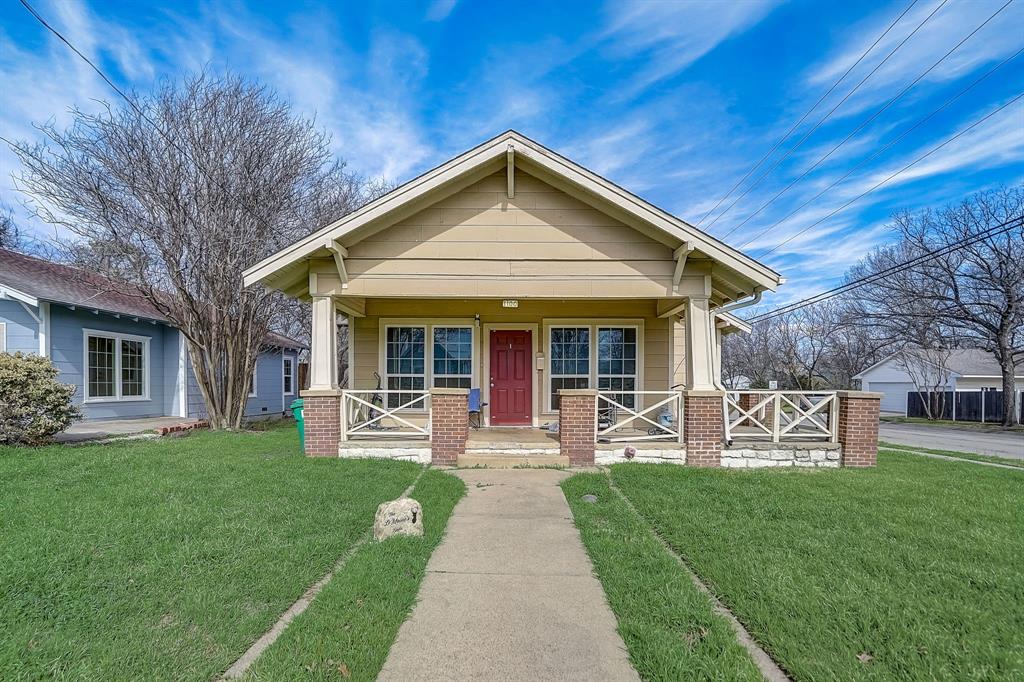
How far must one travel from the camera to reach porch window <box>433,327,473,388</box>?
10.5m

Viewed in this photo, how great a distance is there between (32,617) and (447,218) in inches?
256

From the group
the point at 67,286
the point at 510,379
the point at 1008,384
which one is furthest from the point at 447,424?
the point at 1008,384

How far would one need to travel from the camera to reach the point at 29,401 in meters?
8.55

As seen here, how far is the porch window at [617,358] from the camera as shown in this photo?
1058 cm

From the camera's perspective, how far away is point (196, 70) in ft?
38.4

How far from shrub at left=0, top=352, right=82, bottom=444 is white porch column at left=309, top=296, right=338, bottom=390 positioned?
4935mm

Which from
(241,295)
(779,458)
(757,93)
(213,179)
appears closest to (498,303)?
(779,458)

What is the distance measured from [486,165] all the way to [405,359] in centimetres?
449

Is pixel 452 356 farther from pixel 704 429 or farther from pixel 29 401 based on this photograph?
pixel 29 401

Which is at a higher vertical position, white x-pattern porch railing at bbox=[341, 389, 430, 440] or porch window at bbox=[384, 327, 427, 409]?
porch window at bbox=[384, 327, 427, 409]

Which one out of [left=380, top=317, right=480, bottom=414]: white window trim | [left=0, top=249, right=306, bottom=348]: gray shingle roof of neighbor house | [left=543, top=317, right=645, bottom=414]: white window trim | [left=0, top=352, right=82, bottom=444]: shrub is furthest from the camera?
[left=0, top=249, right=306, bottom=348]: gray shingle roof of neighbor house

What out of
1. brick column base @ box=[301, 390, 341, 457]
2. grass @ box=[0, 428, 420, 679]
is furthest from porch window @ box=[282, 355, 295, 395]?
brick column base @ box=[301, 390, 341, 457]

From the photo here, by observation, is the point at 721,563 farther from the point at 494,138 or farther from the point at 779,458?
the point at 494,138

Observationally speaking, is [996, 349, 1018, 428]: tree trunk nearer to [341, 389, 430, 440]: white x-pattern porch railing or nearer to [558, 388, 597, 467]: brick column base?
[558, 388, 597, 467]: brick column base
